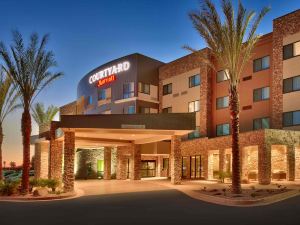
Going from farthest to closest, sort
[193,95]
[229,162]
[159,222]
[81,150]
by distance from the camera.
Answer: [81,150], [193,95], [229,162], [159,222]

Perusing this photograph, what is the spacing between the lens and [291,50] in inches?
1352

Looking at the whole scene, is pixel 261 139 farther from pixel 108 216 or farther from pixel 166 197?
pixel 108 216

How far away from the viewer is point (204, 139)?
41.3m

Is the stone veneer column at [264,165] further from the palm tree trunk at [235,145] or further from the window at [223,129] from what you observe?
the window at [223,129]

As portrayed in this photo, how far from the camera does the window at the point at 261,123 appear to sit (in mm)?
36812

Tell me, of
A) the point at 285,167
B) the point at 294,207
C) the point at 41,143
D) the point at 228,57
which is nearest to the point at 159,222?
the point at 294,207

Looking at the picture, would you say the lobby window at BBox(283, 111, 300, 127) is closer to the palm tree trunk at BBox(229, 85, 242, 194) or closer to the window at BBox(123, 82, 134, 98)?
the palm tree trunk at BBox(229, 85, 242, 194)

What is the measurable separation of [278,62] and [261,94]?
3833 millimetres

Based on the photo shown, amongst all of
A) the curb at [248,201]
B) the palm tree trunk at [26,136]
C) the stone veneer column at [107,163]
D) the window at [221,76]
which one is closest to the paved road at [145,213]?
the curb at [248,201]

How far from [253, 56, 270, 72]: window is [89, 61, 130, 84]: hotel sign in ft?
61.4

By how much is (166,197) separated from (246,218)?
25.9 feet

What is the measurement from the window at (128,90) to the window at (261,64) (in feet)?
58.5

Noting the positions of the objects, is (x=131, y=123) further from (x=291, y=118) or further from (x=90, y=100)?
(x=90, y=100)

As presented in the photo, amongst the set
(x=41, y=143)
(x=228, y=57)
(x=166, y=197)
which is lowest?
(x=166, y=197)
